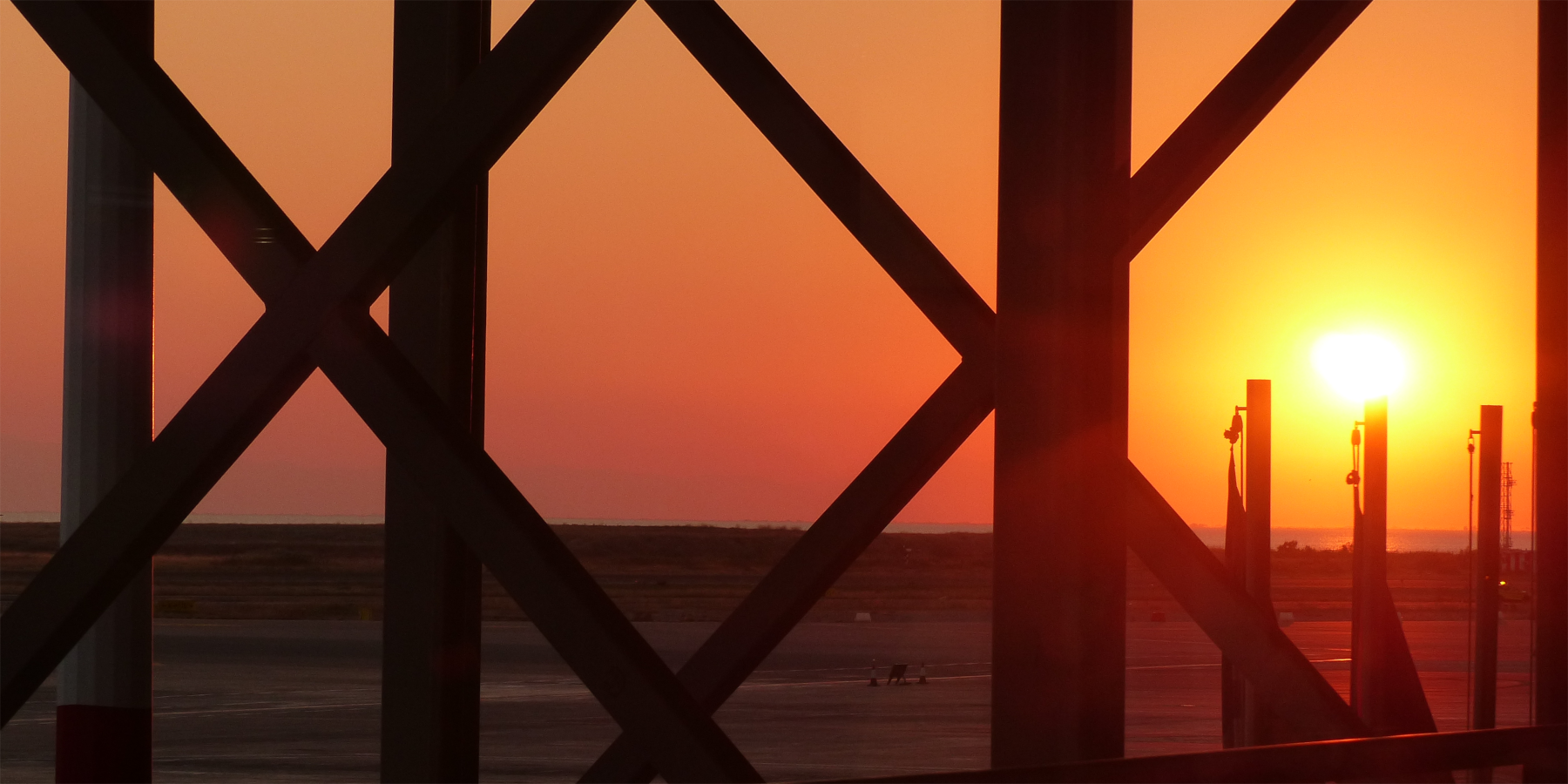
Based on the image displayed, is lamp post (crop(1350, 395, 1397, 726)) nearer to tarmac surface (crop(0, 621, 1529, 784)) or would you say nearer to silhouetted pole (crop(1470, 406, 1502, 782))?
silhouetted pole (crop(1470, 406, 1502, 782))

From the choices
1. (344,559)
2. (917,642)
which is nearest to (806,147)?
(917,642)

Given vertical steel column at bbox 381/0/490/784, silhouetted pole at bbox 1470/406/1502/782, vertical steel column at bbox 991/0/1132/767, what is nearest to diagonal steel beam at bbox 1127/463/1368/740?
vertical steel column at bbox 991/0/1132/767

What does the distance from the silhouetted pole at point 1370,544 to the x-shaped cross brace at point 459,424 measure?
1429 cm

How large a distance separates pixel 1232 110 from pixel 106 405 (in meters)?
2.72

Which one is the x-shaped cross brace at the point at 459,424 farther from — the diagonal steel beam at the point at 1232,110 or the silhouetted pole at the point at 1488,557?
the silhouetted pole at the point at 1488,557

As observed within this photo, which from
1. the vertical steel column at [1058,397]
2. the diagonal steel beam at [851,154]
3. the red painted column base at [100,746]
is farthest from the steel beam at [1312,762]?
the red painted column base at [100,746]

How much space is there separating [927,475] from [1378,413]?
1727cm

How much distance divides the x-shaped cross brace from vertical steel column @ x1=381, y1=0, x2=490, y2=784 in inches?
12.5

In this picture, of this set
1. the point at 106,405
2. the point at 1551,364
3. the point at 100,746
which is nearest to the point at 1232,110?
the point at 1551,364

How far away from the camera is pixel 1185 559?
327 cm

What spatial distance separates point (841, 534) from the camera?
3.14m

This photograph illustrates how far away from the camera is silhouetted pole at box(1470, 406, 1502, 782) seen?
20.8 metres

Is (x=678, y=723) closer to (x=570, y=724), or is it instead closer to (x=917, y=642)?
(x=570, y=724)

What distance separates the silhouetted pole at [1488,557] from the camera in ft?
68.2
